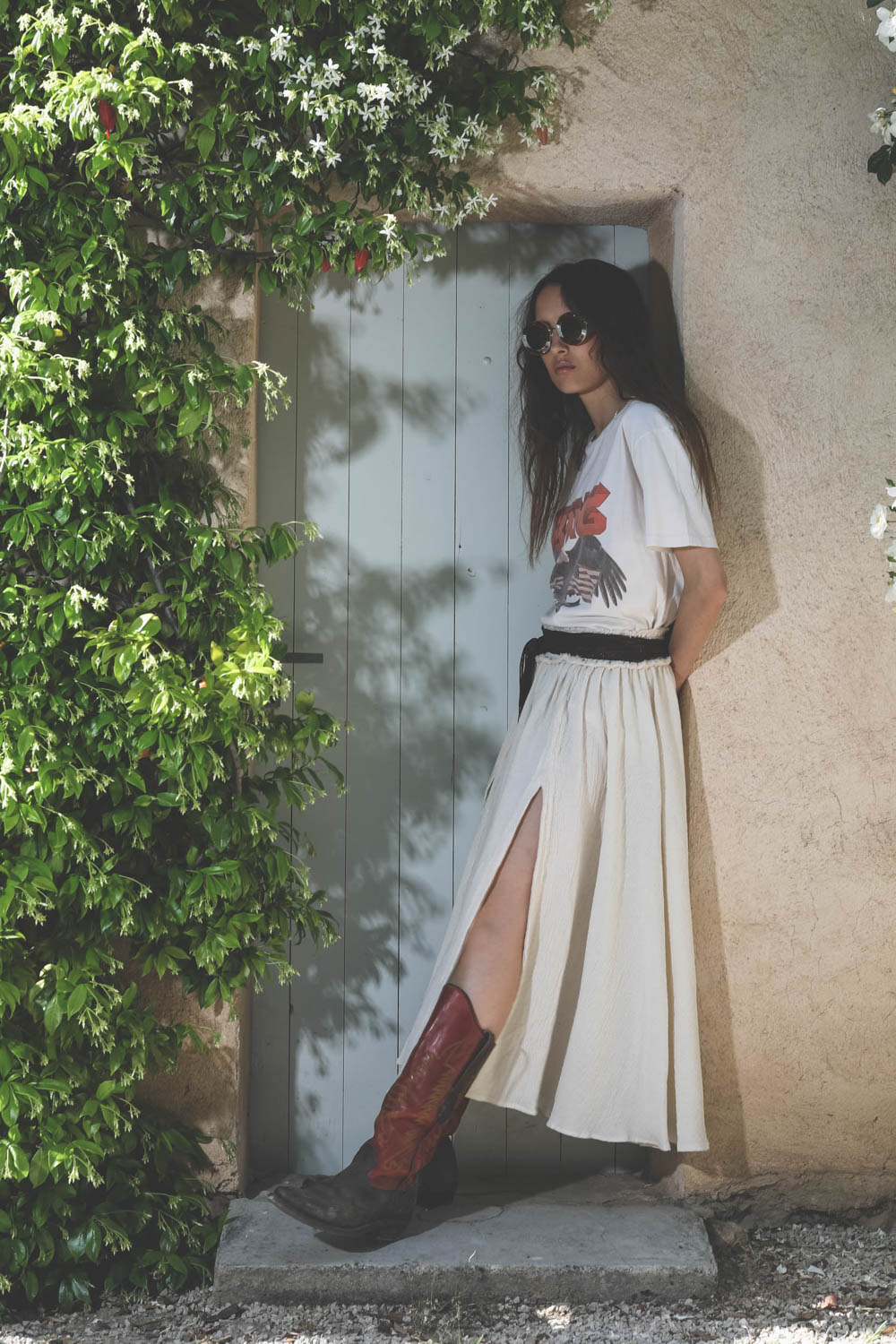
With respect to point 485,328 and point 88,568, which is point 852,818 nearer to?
point 485,328

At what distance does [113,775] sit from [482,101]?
62.9 inches

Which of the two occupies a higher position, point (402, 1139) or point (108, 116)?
point (108, 116)

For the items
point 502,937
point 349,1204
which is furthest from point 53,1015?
point 502,937

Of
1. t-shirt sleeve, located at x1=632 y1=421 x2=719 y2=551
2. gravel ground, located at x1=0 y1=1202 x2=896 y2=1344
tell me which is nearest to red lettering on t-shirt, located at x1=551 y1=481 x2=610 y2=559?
t-shirt sleeve, located at x1=632 y1=421 x2=719 y2=551

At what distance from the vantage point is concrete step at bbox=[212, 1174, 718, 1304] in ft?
7.80

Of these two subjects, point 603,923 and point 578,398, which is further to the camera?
point 578,398

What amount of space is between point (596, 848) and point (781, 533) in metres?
0.84

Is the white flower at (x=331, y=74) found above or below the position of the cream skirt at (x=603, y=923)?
above

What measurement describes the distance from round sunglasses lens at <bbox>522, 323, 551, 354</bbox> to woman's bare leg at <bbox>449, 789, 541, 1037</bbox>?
3.19 feet

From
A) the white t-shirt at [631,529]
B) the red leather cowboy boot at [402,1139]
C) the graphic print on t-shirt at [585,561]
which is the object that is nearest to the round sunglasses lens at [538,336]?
the white t-shirt at [631,529]

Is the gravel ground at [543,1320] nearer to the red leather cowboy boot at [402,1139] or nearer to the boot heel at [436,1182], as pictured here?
the red leather cowboy boot at [402,1139]

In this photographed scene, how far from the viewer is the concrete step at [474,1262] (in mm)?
2377

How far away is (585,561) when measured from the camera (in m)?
2.59

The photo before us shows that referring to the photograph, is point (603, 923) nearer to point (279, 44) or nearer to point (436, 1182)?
point (436, 1182)
